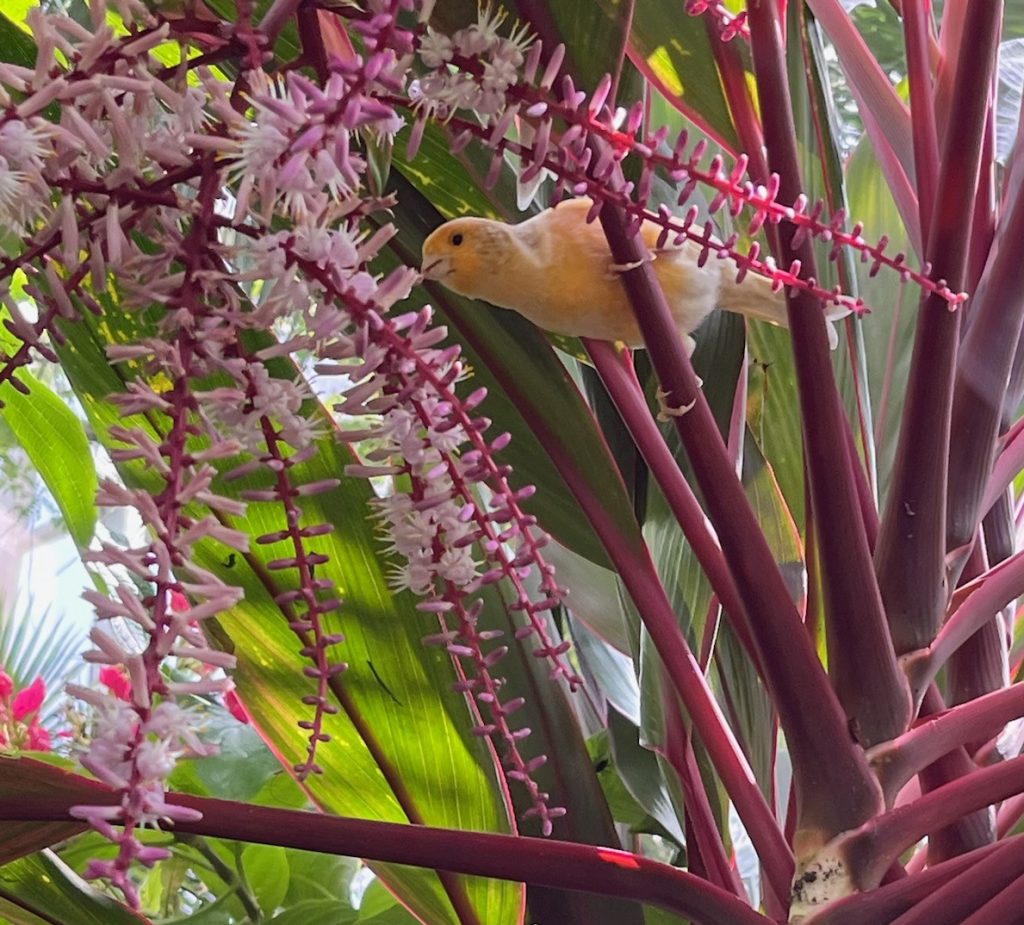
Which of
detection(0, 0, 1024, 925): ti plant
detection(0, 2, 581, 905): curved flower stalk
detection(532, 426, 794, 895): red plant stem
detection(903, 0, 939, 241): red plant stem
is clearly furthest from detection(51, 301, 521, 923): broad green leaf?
detection(903, 0, 939, 241): red plant stem

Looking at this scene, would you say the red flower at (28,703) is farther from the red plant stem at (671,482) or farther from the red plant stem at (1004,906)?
the red plant stem at (1004,906)

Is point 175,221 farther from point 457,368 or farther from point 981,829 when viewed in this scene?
point 981,829

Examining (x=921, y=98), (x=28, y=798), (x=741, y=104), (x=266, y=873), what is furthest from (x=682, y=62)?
(x=266, y=873)

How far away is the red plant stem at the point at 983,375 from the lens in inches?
20.3

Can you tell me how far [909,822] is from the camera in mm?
443

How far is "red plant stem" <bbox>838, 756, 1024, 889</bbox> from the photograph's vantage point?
0.43m

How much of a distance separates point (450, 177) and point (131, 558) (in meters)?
0.38

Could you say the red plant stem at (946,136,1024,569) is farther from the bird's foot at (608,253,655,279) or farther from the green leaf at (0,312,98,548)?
the green leaf at (0,312,98,548)

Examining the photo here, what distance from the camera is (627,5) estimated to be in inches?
14.9

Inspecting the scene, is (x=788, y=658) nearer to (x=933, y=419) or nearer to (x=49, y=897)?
(x=933, y=419)

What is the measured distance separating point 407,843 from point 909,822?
21 cm

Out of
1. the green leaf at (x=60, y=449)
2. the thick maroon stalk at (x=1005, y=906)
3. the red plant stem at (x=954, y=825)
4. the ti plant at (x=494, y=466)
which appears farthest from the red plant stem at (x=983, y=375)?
the green leaf at (x=60, y=449)

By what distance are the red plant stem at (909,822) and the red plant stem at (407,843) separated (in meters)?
0.10

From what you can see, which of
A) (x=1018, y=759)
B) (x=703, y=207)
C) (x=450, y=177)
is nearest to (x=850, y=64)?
(x=703, y=207)
